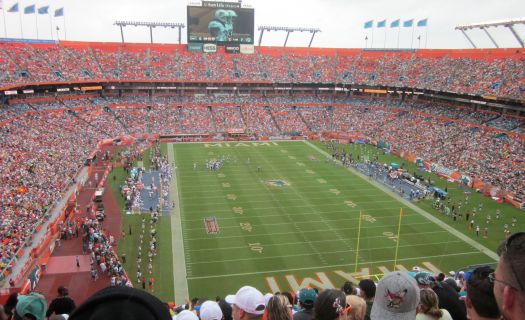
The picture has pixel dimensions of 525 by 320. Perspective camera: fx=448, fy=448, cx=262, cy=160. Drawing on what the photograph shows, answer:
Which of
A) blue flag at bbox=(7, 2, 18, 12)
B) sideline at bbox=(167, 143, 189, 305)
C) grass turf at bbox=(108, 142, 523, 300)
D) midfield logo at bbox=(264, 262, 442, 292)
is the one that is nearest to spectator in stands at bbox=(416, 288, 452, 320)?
sideline at bbox=(167, 143, 189, 305)

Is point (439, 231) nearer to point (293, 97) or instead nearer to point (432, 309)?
point (432, 309)

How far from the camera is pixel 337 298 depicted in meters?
4.44

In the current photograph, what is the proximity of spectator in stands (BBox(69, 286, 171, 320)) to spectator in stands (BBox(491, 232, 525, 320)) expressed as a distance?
169 centimetres

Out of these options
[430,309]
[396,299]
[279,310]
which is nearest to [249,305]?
[279,310]

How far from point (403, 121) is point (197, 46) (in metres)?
31.3

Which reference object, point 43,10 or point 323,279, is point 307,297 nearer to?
point 323,279

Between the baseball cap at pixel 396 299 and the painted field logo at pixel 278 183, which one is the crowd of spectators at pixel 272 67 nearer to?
the painted field logo at pixel 278 183

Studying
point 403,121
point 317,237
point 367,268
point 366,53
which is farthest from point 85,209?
point 366,53

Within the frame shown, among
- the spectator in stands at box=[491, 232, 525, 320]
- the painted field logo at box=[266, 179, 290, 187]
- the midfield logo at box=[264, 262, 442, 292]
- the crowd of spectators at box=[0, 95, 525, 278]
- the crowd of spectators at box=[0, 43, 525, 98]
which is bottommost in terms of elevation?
the midfield logo at box=[264, 262, 442, 292]

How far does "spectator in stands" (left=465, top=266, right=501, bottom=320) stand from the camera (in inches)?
129

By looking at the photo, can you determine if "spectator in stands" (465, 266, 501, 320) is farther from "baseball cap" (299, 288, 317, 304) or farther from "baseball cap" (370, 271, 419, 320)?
"baseball cap" (299, 288, 317, 304)

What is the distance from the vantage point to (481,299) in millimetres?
3312

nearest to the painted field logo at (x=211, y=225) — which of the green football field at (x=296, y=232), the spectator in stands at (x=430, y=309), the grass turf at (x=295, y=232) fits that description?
the green football field at (x=296, y=232)

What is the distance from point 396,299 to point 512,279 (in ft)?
5.30
